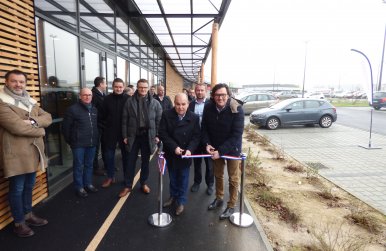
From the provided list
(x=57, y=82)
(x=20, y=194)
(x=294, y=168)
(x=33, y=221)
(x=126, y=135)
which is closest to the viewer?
(x=20, y=194)

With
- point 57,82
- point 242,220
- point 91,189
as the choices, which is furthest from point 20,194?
point 242,220

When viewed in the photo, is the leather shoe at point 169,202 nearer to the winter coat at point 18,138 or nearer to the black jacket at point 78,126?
the black jacket at point 78,126

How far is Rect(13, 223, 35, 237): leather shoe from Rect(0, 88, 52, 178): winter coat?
72 centimetres

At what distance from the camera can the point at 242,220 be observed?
360 centimetres

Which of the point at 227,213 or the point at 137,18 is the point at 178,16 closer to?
the point at 137,18

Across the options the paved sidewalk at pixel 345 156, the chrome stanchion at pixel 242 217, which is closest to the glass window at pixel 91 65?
the chrome stanchion at pixel 242 217

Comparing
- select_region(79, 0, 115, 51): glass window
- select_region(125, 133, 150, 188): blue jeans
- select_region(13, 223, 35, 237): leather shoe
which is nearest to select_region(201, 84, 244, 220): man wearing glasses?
select_region(125, 133, 150, 188): blue jeans

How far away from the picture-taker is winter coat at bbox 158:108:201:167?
11.7 ft

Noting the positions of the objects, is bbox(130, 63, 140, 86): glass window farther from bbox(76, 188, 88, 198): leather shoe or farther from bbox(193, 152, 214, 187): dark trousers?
bbox(76, 188, 88, 198): leather shoe

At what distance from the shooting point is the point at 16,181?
3049 mm

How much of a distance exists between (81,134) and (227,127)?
2.30 m

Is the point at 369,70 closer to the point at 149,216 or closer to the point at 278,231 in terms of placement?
the point at 278,231

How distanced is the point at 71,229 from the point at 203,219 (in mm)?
1770

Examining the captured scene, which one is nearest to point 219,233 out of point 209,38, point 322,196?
point 322,196
